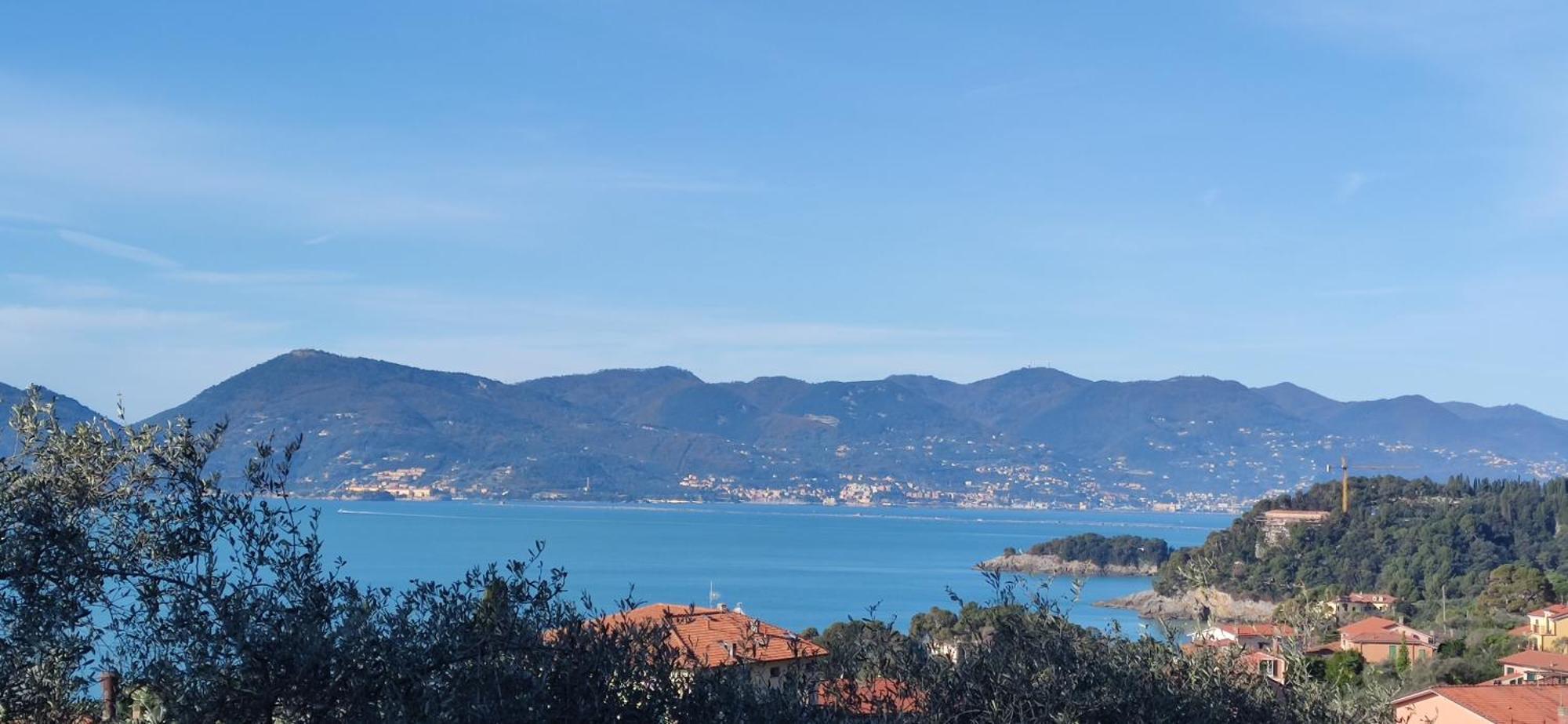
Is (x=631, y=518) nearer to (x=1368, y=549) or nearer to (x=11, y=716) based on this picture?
(x=1368, y=549)

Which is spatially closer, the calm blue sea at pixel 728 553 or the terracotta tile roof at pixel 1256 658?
the terracotta tile roof at pixel 1256 658

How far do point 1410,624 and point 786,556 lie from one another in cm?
6256

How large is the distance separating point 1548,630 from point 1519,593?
14.0 metres

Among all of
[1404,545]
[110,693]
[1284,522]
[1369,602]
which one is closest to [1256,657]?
[110,693]

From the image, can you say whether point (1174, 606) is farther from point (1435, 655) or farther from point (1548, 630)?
point (1435, 655)

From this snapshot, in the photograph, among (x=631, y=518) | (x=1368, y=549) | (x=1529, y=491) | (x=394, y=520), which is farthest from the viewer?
(x=631, y=518)

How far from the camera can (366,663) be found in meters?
5.07

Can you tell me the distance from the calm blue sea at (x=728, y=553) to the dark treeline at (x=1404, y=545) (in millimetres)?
7223

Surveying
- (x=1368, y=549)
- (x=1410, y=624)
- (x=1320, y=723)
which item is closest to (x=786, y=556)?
(x=1368, y=549)

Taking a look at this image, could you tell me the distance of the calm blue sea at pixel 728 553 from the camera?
66.4 metres

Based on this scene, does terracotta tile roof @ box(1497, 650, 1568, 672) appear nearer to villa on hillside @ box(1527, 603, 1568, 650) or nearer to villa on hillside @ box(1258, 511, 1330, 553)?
villa on hillside @ box(1527, 603, 1568, 650)

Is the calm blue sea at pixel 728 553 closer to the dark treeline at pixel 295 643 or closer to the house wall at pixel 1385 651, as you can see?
the house wall at pixel 1385 651

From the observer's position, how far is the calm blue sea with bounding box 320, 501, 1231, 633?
66375 mm

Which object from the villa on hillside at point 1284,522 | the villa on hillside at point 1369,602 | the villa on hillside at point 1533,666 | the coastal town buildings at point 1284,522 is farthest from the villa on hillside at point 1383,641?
the coastal town buildings at point 1284,522
